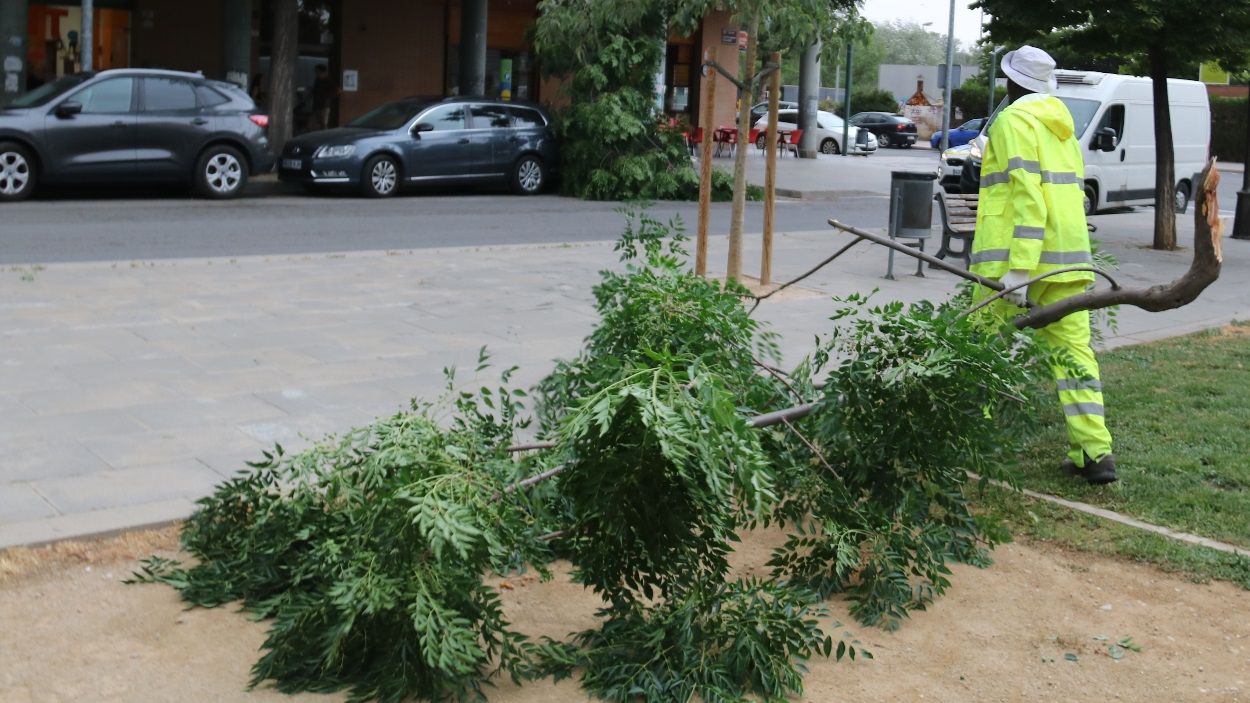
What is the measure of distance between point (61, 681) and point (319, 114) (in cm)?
2566

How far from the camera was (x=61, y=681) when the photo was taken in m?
4.11

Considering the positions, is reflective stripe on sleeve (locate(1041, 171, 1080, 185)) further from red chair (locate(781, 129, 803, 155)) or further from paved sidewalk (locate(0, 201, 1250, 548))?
red chair (locate(781, 129, 803, 155))

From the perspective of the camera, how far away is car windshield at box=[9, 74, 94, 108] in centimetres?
1786

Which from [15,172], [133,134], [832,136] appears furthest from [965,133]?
[15,172]

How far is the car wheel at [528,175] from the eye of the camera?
72.2 feet

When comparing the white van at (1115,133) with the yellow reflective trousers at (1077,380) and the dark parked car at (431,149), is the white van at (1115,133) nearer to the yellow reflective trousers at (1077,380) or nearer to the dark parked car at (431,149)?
the dark parked car at (431,149)

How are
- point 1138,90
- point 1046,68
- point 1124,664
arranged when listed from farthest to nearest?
point 1138,90 < point 1046,68 < point 1124,664

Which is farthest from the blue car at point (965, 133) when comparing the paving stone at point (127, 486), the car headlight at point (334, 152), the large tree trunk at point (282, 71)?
the paving stone at point (127, 486)

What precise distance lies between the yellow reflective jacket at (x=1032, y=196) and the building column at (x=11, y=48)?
18.5 meters

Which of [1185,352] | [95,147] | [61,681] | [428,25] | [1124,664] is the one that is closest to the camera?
[61,681]

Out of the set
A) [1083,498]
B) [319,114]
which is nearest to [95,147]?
[319,114]

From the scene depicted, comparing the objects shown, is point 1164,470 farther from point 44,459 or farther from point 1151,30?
point 1151,30

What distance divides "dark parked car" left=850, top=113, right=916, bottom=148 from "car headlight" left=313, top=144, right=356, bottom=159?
3259 centimetres

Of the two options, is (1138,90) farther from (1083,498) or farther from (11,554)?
(11,554)
